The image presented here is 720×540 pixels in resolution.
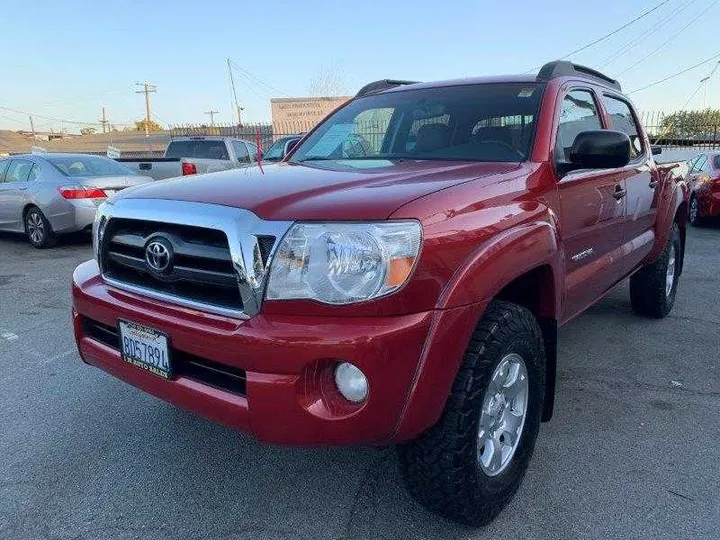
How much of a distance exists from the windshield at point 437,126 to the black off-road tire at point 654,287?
2.32 meters

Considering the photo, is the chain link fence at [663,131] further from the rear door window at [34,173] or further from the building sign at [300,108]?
the rear door window at [34,173]

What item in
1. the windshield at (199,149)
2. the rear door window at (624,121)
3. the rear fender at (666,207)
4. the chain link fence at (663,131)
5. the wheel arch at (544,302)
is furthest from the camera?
the chain link fence at (663,131)

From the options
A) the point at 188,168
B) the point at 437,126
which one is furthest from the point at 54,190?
the point at 437,126

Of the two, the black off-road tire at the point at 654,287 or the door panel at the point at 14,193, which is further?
the door panel at the point at 14,193

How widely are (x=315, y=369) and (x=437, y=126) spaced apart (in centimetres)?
184

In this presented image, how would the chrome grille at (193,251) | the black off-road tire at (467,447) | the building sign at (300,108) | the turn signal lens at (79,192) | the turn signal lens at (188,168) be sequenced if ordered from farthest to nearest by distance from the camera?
the building sign at (300,108) → the turn signal lens at (188,168) → the turn signal lens at (79,192) → the black off-road tire at (467,447) → the chrome grille at (193,251)

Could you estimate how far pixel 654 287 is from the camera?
4684 mm

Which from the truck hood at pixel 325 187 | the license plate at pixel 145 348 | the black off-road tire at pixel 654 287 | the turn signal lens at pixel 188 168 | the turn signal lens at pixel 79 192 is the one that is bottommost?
the black off-road tire at pixel 654 287

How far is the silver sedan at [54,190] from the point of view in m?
8.23

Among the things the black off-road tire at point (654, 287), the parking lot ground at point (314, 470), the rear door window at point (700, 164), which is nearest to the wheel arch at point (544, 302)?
the parking lot ground at point (314, 470)

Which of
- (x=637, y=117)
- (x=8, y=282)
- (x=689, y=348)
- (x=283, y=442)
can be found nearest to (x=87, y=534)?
(x=283, y=442)

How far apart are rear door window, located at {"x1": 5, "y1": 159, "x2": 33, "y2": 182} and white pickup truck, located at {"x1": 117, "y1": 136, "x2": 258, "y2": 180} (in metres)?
1.92

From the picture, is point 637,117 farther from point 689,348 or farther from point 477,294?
point 477,294

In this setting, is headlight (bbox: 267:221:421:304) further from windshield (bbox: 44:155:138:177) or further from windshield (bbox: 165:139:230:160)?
windshield (bbox: 165:139:230:160)
